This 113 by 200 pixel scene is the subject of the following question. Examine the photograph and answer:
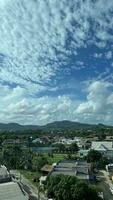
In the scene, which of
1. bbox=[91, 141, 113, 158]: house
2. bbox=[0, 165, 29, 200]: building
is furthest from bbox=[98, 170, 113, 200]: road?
bbox=[91, 141, 113, 158]: house

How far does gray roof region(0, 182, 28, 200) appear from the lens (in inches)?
1054

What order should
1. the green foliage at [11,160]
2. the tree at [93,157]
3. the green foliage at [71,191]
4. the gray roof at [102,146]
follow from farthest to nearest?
the gray roof at [102,146] → the tree at [93,157] → the green foliage at [11,160] → the green foliage at [71,191]

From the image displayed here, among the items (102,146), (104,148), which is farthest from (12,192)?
(102,146)

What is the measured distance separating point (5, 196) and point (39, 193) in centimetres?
555

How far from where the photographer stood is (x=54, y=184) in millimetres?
29438

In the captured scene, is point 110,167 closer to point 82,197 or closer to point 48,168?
point 48,168

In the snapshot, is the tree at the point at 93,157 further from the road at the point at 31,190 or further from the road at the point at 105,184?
the road at the point at 31,190

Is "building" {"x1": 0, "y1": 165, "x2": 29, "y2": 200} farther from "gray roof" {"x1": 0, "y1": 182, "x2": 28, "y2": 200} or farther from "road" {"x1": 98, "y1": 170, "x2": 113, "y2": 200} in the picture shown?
"road" {"x1": 98, "y1": 170, "x2": 113, "y2": 200}

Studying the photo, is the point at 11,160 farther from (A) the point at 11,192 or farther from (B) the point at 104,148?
(B) the point at 104,148

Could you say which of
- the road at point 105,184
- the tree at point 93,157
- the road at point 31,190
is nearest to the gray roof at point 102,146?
the tree at point 93,157

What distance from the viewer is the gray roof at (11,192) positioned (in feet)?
87.9

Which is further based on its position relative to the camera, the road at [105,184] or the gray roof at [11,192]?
the road at [105,184]

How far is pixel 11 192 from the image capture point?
2803 centimetres

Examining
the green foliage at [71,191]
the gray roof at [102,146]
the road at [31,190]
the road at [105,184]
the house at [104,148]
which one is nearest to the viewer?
the green foliage at [71,191]
